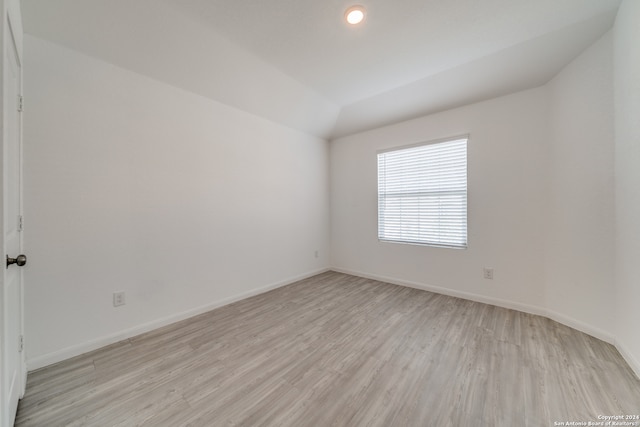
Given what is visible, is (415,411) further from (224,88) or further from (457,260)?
(224,88)

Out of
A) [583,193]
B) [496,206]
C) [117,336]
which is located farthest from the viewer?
[496,206]

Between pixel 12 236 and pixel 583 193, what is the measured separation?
4424 millimetres

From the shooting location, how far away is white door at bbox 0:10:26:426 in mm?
1171

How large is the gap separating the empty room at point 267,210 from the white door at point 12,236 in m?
0.04

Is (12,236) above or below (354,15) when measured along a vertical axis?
below

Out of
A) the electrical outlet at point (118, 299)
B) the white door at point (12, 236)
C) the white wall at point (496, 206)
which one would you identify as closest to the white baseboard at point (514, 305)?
the white wall at point (496, 206)

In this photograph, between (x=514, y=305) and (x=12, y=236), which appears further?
(x=514, y=305)

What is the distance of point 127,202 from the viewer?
219 centimetres

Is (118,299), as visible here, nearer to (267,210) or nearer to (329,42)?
(267,210)

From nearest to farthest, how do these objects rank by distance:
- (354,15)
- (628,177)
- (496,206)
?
(628,177) → (354,15) → (496,206)

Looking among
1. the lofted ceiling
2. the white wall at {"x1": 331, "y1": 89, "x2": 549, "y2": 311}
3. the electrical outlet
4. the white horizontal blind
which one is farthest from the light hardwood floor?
the lofted ceiling

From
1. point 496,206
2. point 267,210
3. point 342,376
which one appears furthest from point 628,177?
point 267,210

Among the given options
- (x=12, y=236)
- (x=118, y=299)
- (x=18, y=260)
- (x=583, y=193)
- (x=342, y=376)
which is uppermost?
(x=583, y=193)

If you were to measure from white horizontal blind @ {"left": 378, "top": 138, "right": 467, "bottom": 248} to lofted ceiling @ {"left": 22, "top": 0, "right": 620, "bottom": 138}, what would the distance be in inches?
27.2
